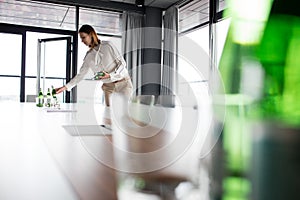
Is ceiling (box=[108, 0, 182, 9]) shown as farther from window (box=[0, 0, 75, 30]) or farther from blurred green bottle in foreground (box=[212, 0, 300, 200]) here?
blurred green bottle in foreground (box=[212, 0, 300, 200])

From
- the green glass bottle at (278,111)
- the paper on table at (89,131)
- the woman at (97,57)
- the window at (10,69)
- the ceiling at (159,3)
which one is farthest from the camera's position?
the window at (10,69)

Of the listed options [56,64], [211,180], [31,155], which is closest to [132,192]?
[211,180]

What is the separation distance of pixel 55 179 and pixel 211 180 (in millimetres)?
128

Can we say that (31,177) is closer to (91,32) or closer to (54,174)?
(54,174)

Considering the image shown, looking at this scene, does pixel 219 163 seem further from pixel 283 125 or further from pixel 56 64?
pixel 56 64

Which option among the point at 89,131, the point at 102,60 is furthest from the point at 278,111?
the point at 102,60

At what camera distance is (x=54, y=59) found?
256 inches

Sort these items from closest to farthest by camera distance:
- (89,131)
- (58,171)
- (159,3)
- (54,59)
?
(58,171) < (89,131) < (159,3) < (54,59)

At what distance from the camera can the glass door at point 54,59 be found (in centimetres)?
624

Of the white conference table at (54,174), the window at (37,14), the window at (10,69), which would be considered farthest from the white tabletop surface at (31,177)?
the window at (10,69)

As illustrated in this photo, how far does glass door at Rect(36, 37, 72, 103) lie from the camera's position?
6242mm

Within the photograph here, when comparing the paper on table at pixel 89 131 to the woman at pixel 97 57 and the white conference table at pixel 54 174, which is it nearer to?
the white conference table at pixel 54 174

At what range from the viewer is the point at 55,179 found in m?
0.25

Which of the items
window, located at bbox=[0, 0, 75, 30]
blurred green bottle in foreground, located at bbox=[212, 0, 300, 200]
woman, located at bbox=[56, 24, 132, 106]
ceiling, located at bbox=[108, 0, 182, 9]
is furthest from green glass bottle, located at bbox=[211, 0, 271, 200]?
window, located at bbox=[0, 0, 75, 30]
